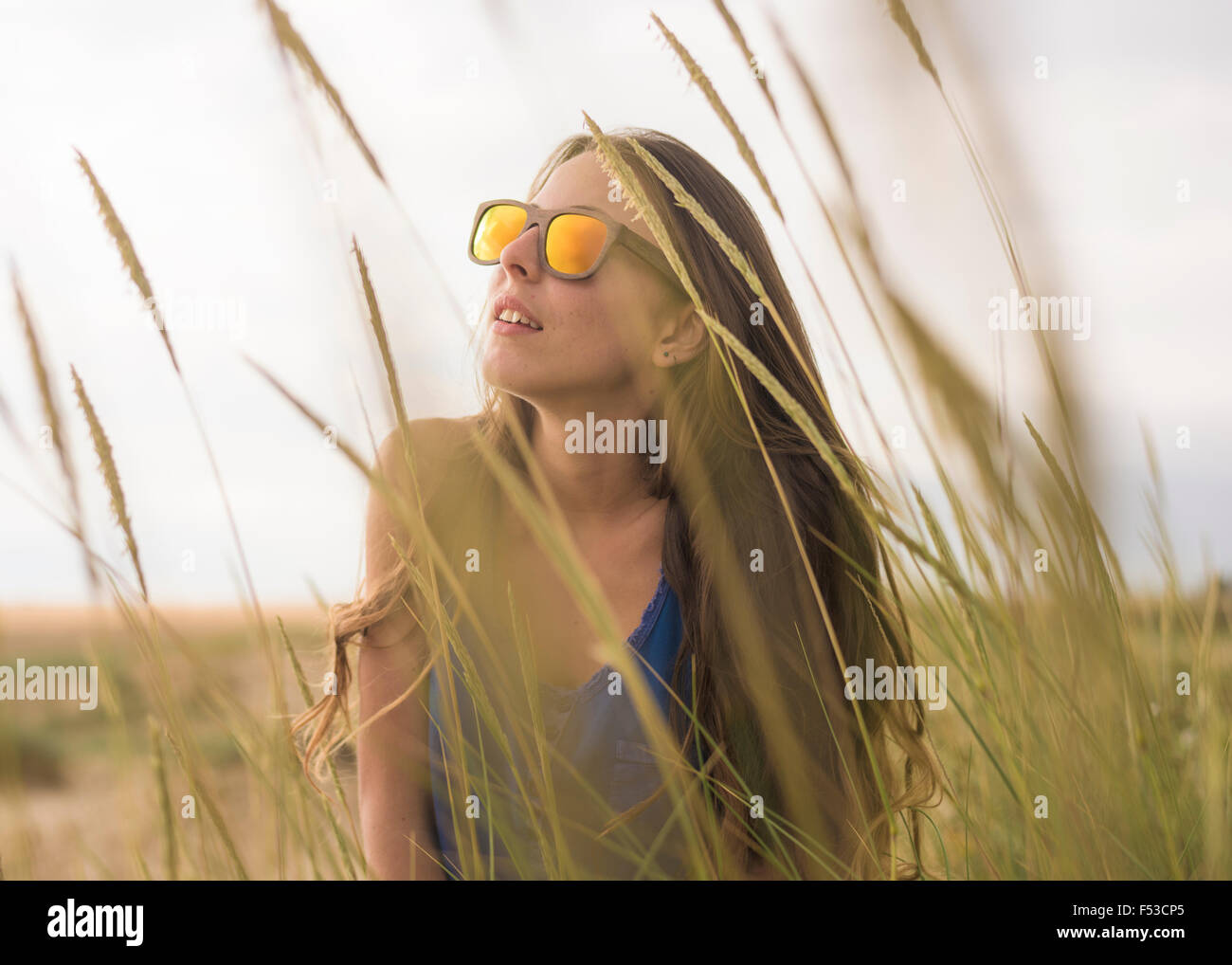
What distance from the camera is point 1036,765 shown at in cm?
60

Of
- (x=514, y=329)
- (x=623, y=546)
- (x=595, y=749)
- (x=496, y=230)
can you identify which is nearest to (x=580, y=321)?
(x=514, y=329)

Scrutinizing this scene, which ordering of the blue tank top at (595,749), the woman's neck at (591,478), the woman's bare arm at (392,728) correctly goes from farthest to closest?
the woman's neck at (591,478) → the woman's bare arm at (392,728) → the blue tank top at (595,749)

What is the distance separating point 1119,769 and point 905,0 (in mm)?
578

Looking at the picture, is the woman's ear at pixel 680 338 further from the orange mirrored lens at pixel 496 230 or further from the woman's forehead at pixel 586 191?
the orange mirrored lens at pixel 496 230

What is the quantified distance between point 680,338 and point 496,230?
0.29 metres

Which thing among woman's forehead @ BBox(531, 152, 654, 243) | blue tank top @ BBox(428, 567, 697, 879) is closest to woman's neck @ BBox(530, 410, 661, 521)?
blue tank top @ BBox(428, 567, 697, 879)

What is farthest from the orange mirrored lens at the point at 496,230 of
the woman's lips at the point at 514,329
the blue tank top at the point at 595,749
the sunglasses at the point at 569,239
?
the blue tank top at the point at 595,749

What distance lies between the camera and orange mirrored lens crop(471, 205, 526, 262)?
1.11m

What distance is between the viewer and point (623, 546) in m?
1.20

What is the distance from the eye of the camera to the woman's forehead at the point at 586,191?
3.59 ft

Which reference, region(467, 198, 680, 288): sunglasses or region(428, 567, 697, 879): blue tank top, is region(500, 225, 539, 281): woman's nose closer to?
region(467, 198, 680, 288): sunglasses

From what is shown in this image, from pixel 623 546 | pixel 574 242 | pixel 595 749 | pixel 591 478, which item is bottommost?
pixel 595 749

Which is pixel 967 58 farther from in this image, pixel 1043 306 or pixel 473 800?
Result: pixel 473 800

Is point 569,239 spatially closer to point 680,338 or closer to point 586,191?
point 586,191
